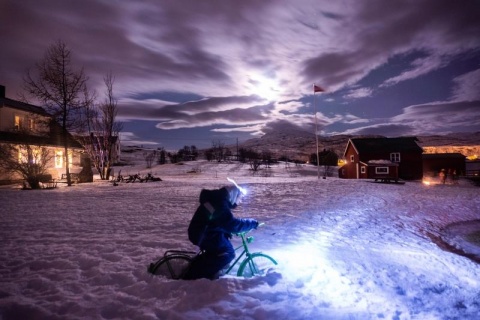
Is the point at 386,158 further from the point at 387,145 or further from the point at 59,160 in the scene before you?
the point at 59,160

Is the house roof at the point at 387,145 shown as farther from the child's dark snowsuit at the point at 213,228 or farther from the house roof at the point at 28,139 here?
the child's dark snowsuit at the point at 213,228

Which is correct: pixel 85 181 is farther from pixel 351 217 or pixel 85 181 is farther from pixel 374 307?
pixel 374 307

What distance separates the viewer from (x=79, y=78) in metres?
25.9

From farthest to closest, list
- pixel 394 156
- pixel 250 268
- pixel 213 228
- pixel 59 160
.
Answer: pixel 394 156
pixel 59 160
pixel 250 268
pixel 213 228

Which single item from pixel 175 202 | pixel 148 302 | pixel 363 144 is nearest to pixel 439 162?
pixel 363 144

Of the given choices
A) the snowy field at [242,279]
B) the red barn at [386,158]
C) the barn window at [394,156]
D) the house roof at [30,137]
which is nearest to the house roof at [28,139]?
the house roof at [30,137]

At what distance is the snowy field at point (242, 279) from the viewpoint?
14.7 feet

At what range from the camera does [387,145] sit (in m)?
46.2

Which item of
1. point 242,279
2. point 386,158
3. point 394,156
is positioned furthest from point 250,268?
point 394,156

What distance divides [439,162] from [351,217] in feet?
167

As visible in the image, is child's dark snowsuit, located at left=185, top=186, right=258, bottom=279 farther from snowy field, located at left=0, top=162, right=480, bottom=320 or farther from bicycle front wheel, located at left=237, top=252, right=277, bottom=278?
bicycle front wheel, located at left=237, top=252, right=277, bottom=278

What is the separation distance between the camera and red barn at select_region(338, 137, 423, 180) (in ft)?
142

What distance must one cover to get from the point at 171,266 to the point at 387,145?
4777 cm

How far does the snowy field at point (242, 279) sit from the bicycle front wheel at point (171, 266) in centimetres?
21
